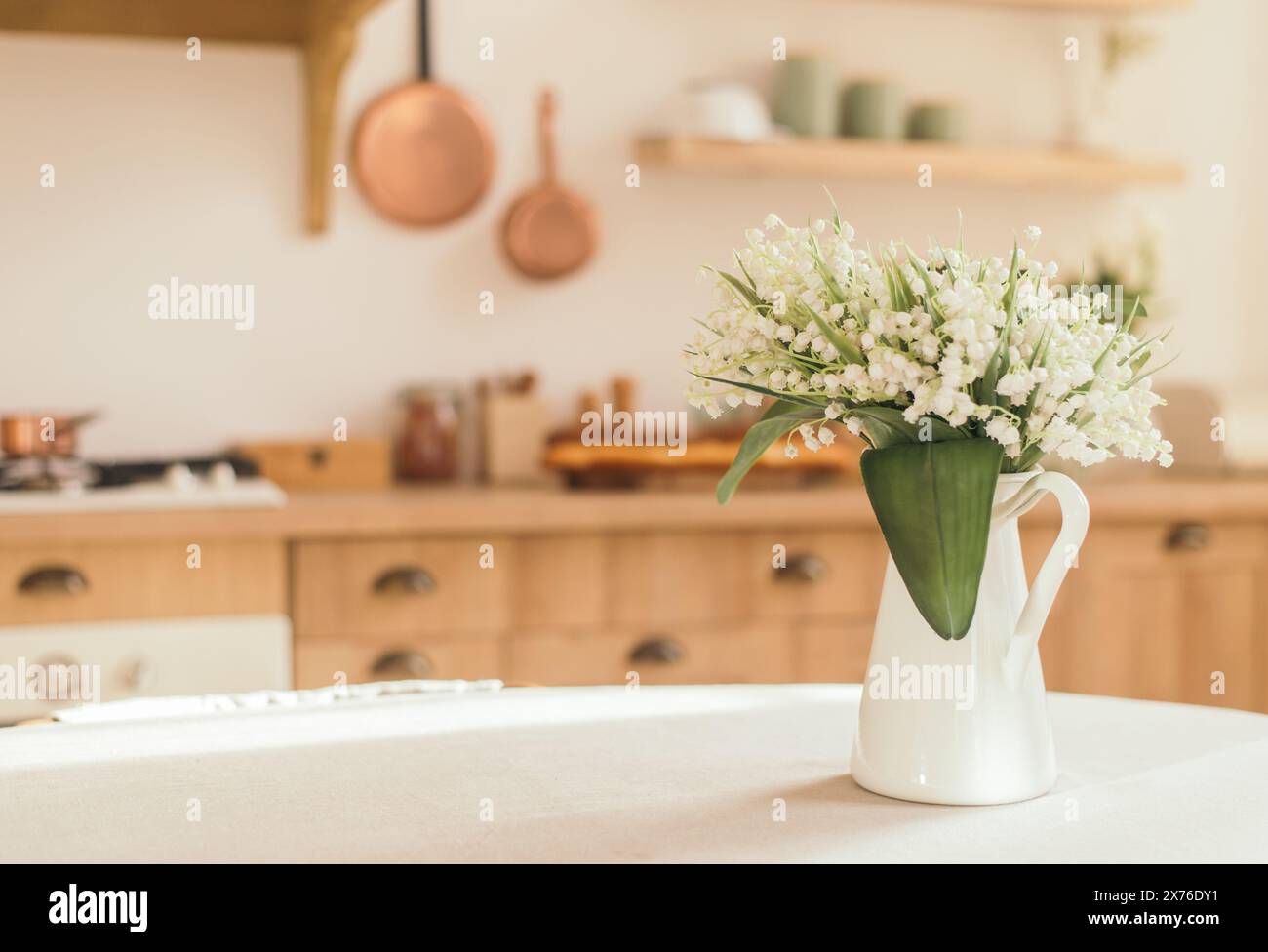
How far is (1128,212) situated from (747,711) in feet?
8.08

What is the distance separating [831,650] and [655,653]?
33 cm

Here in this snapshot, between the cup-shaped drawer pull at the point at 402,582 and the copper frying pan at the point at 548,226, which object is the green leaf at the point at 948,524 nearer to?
the cup-shaped drawer pull at the point at 402,582

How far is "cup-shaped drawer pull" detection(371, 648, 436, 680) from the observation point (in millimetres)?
2320

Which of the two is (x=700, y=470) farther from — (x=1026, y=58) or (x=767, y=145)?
(x=1026, y=58)

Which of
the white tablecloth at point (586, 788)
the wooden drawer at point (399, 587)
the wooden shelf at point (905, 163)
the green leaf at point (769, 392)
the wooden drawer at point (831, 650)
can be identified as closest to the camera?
the white tablecloth at point (586, 788)

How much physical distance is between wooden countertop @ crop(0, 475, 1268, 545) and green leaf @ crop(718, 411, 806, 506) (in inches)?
53.6

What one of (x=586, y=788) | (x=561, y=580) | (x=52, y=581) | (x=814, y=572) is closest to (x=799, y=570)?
(x=814, y=572)

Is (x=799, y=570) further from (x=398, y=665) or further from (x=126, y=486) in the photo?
(x=126, y=486)

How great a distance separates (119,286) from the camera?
9.00 feet

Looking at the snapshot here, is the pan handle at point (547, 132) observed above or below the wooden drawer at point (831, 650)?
above

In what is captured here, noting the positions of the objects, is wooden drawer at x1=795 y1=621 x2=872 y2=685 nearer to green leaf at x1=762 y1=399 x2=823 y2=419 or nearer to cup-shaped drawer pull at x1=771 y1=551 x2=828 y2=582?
cup-shaped drawer pull at x1=771 y1=551 x2=828 y2=582

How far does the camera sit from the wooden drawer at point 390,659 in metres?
2.29

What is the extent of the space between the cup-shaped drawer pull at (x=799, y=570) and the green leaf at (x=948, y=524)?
1520 mm

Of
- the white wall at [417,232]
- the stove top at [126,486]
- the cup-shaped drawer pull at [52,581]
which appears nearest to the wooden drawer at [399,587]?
the stove top at [126,486]
